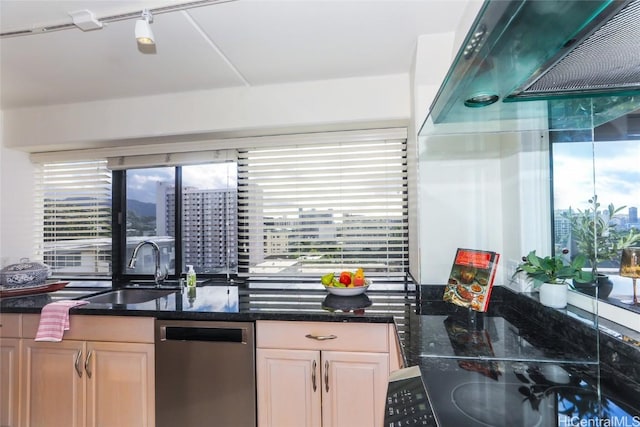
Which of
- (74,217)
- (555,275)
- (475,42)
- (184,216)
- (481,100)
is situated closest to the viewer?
(475,42)

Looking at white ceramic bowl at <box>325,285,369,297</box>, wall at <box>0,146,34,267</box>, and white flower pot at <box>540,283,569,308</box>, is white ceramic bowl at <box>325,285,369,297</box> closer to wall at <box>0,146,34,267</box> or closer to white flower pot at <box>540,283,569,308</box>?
white flower pot at <box>540,283,569,308</box>

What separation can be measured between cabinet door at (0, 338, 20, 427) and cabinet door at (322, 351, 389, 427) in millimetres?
1747

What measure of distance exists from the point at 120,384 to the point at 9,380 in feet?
2.33

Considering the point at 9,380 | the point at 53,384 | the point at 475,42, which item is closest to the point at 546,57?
the point at 475,42

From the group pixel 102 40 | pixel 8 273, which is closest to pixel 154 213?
pixel 8 273

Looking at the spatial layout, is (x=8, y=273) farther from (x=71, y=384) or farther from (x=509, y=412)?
(x=509, y=412)

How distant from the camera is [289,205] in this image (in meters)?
2.34

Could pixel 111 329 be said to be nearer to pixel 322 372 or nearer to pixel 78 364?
pixel 78 364

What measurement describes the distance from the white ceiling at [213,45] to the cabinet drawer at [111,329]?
144 centimetres

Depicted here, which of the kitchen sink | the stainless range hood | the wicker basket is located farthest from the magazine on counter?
the wicker basket

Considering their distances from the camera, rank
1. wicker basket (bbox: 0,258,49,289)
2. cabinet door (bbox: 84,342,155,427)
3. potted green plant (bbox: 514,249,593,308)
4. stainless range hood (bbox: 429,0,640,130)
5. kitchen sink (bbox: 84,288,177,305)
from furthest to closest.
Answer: kitchen sink (bbox: 84,288,177,305) → wicker basket (bbox: 0,258,49,289) → cabinet door (bbox: 84,342,155,427) → potted green plant (bbox: 514,249,593,308) → stainless range hood (bbox: 429,0,640,130)

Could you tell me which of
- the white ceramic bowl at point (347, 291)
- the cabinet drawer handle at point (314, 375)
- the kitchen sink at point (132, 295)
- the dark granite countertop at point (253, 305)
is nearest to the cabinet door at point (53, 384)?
the dark granite countertop at point (253, 305)

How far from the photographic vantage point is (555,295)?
1.22m

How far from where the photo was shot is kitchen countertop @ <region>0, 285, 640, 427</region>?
0.76 metres
